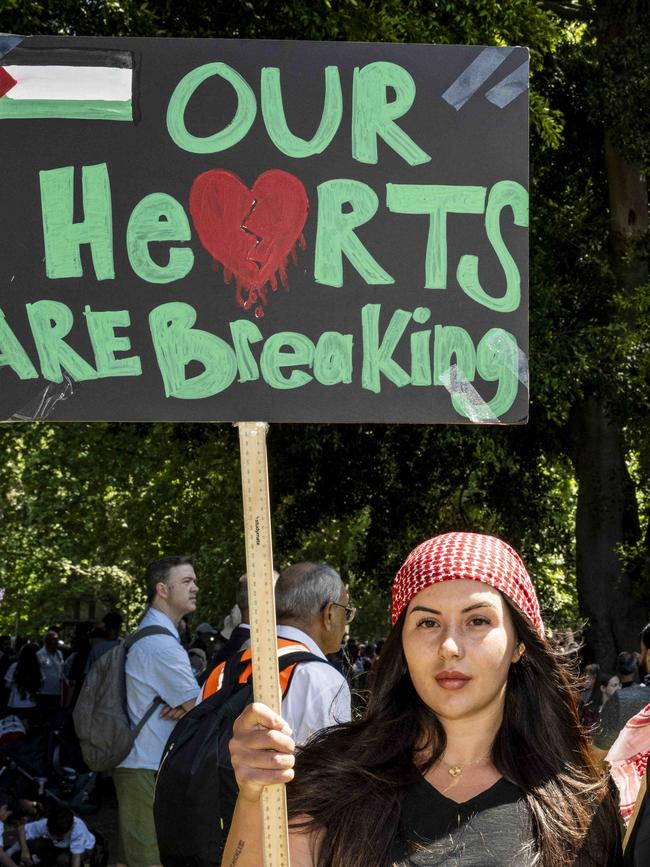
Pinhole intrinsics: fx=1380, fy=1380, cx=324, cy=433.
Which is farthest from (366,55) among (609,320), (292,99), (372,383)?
(609,320)

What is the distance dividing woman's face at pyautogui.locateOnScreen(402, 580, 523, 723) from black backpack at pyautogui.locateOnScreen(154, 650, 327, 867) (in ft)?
5.14

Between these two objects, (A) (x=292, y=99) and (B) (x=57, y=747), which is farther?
(B) (x=57, y=747)

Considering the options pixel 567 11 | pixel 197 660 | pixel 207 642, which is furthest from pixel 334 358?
pixel 207 642

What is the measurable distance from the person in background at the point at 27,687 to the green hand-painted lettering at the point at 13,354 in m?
12.3

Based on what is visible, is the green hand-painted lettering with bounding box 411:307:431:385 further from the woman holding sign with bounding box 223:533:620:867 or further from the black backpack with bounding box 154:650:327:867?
the black backpack with bounding box 154:650:327:867

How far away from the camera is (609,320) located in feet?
47.6

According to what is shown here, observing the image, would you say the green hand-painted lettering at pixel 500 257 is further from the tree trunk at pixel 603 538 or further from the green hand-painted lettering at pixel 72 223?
the tree trunk at pixel 603 538

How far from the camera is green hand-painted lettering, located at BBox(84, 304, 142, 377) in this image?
2.76 metres

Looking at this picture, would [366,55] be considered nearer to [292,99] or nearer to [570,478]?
[292,99]

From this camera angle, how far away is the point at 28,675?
576 inches

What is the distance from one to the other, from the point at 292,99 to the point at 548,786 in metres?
1.49

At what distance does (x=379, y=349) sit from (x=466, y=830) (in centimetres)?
96

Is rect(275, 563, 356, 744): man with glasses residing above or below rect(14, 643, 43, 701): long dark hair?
above

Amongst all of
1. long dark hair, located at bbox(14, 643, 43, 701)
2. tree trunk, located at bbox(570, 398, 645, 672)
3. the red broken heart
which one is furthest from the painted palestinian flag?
tree trunk, located at bbox(570, 398, 645, 672)
